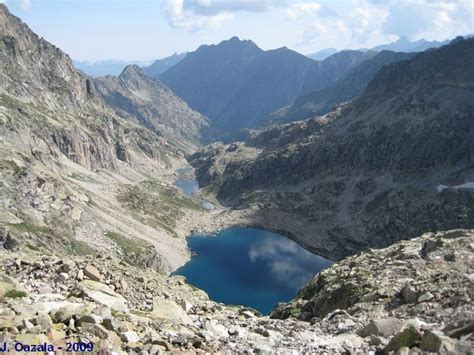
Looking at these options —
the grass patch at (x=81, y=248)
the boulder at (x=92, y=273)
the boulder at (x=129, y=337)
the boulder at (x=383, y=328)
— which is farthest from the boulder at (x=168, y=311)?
the grass patch at (x=81, y=248)

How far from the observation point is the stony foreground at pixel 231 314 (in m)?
21.0

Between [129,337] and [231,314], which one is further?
[231,314]

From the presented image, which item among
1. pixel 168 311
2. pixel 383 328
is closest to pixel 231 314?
pixel 168 311

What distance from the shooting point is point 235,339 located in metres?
26.7

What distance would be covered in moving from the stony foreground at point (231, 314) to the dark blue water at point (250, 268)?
8160cm

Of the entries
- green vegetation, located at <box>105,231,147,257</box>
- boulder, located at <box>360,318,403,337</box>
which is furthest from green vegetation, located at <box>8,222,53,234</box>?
boulder, located at <box>360,318,403,337</box>

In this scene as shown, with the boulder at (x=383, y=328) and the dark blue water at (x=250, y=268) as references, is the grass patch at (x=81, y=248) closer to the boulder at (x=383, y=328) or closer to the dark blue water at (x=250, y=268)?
the dark blue water at (x=250, y=268)

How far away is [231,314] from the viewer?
121 ft

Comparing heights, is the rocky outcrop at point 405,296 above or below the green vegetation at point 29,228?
above

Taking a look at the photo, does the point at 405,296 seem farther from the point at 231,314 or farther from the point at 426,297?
the point at 231,314

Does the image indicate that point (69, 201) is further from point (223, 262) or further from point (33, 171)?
point (223, 262)

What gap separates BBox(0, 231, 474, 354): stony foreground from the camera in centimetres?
2097

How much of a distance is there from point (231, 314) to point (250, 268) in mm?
124245

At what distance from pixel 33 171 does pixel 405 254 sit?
124428 mm
